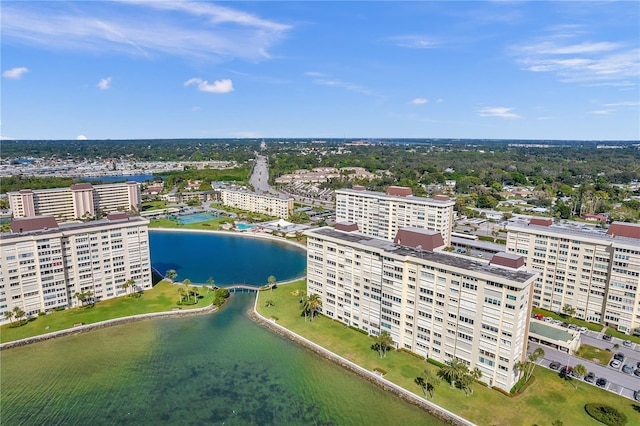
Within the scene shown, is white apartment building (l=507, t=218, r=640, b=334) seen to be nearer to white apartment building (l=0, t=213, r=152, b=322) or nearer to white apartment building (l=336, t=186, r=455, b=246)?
white apartment building (l=336, t=186, r=455, b=246)

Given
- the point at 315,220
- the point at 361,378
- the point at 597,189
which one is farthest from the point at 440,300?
the point at 597,189

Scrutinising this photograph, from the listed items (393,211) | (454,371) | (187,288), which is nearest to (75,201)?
(187,288)

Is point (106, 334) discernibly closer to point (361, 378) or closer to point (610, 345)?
point (361, 378)

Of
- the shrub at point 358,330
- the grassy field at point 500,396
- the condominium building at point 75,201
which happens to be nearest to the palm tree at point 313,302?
the grassy field at point 500,396

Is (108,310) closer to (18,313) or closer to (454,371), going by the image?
(18,313)

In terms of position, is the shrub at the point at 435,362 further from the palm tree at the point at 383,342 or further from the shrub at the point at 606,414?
the shrub at the point at 606,414
